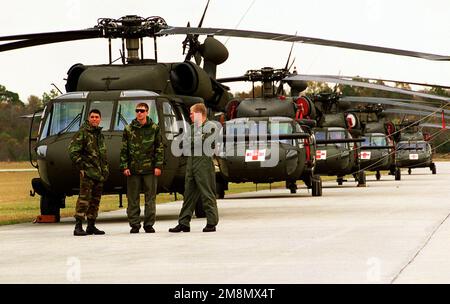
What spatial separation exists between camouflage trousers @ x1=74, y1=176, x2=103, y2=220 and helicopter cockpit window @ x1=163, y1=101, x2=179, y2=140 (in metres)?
2.22

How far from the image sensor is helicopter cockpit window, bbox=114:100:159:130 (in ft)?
55.7

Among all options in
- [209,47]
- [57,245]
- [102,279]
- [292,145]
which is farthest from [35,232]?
[292,145]

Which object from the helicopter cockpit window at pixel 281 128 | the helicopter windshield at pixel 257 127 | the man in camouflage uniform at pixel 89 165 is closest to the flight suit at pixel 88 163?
the man in camouflage uniform at pixel 89 165

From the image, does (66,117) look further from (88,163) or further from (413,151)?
(413,151)

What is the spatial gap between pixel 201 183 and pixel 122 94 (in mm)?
3028

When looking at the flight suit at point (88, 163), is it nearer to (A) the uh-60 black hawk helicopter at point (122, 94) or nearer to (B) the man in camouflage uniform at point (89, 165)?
(B) the man in camouflage uniform at point (89, 165)

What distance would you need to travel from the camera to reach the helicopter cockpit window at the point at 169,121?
17.2m

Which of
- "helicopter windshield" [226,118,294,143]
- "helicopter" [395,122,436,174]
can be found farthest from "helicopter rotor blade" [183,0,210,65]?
"helicopter" [395,122,436,174]

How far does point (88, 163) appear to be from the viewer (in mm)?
15055

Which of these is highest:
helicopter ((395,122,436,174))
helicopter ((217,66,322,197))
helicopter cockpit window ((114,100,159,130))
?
helicopter cockpit window ((114,100,159,130))

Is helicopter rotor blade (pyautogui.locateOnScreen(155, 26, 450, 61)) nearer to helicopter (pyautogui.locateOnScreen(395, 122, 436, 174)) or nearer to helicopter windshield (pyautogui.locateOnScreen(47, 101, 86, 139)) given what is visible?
helicopter windshield (pyautogui.locateOnScreen(47, 101, 86, 139))

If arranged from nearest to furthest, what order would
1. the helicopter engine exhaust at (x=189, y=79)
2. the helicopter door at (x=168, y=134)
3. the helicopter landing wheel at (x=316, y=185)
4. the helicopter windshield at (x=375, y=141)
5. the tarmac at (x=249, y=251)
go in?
1. the tarmac at (x=249, y=251)
2. the helicopter door at (x=168, y=134)
3. the helicopter engine exhaust at (x=189, y=79)
4. the helicopter landing wheel at (x=316, y=185)
5. the helicopter windshield at (x=375, y=141)

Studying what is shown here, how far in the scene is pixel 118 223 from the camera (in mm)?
17812
